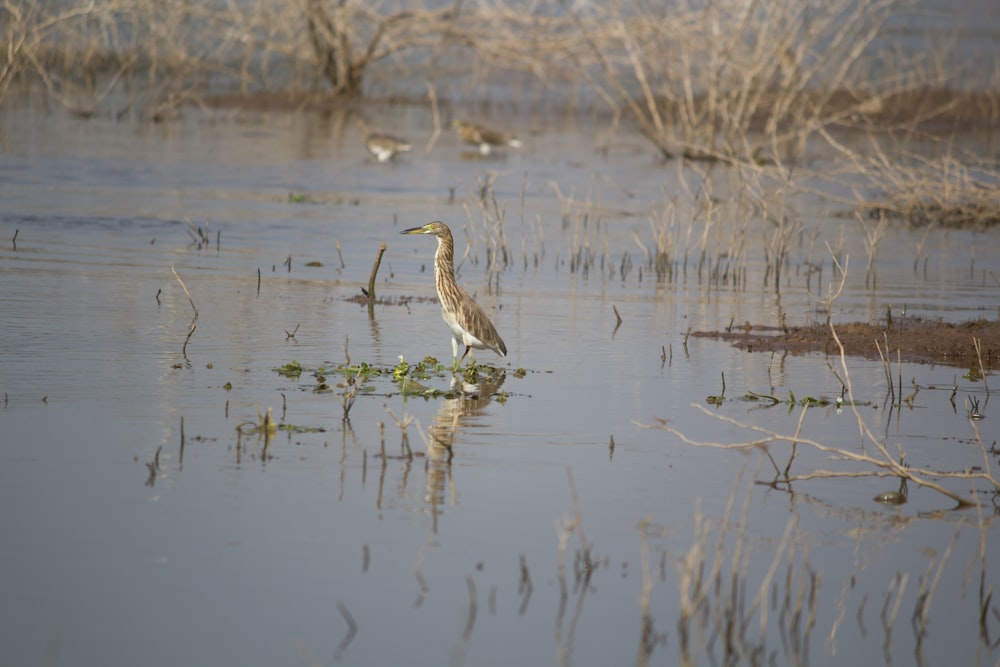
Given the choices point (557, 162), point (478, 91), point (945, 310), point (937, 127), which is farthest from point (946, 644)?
point (478, 91)

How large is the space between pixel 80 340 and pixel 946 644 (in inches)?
263

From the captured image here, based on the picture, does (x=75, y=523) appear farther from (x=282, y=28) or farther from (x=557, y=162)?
(x=282, y=28)

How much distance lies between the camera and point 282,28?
113 ft

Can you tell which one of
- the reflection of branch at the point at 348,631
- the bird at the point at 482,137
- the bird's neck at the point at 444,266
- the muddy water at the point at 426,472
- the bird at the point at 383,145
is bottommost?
the reflection of branch at the point at 348,631

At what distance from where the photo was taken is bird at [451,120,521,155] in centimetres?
2847

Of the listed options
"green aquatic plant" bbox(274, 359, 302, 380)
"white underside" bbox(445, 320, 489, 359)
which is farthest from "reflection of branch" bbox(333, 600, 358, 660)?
"white underside" bbox(445, 320, 489, 359)

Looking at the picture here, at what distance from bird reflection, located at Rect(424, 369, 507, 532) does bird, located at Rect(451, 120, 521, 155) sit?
61.7ft

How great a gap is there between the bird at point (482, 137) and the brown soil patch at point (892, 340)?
16611 millimetres

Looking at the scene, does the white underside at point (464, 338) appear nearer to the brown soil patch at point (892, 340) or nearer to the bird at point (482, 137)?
the brown soil patch at point (892, 340)

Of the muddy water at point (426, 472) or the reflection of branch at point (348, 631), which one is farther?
the muddy water at point (426, 472)

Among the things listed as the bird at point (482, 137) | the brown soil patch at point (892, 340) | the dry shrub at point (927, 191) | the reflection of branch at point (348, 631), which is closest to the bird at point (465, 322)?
the brown soil patch at point (892, 340)

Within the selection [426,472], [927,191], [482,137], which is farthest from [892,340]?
[482,137]

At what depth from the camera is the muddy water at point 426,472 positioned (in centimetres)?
548

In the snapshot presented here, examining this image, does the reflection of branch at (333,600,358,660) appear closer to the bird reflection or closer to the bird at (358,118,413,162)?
the bird reflection
